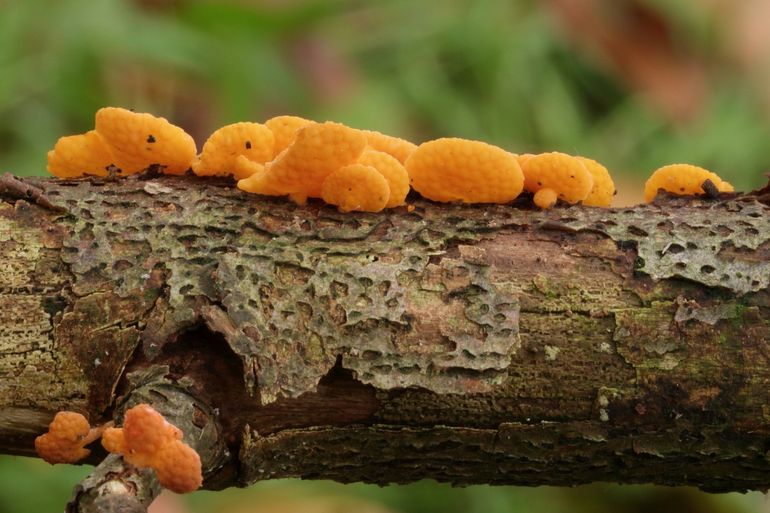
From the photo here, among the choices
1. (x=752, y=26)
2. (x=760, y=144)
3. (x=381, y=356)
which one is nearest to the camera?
(x=381, y=356)

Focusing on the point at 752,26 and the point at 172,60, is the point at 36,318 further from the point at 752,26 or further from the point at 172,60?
the point at 752,26

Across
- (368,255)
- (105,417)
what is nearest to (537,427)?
(368,255)

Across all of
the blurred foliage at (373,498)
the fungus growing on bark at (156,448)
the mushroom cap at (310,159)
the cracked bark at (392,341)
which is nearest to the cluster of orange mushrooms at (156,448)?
the fungus growing on bark at (156,448)

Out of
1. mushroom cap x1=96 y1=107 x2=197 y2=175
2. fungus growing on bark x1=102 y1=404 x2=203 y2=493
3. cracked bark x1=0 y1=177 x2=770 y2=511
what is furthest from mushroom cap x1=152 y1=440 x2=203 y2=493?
mushroom cap x1=96 y1=107 x2=197 y2=175

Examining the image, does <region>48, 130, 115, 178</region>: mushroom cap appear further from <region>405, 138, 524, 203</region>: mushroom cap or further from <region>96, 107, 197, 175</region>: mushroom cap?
<region>405, 138, 524, 203</region>: mushroom cap

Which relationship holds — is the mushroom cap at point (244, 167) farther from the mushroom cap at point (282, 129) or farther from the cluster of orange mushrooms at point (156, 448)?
the cluster of orange mushrooms at point (156, 448)

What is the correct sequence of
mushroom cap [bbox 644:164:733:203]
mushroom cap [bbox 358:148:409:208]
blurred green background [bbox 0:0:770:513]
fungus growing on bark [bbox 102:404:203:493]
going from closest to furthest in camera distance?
fungus growing on bark [bbox 102:404:203:493] → mushroom cap [bbox 358:148:409:208] → mushroom cap [bbox 644:164:733:203] → blurred green background [bbox 0:0:770:513]
